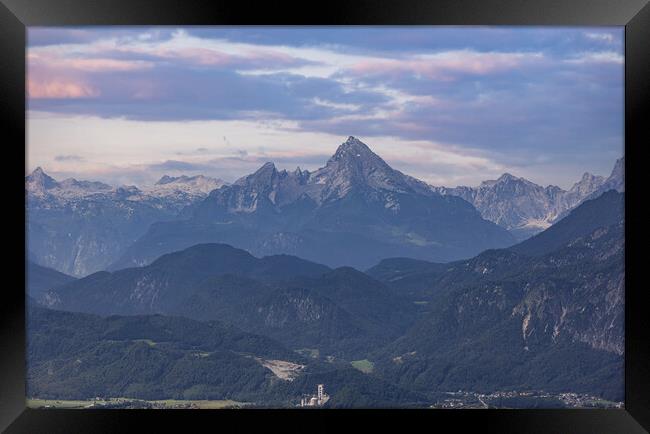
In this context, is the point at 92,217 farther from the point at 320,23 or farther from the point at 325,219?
the point at 320,23

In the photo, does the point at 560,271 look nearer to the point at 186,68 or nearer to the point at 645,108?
the point at 186,68

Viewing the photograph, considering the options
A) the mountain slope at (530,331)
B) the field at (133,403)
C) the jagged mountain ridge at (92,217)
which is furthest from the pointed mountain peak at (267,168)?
the field at (133,403)

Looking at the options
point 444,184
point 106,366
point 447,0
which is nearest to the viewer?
point 447,0

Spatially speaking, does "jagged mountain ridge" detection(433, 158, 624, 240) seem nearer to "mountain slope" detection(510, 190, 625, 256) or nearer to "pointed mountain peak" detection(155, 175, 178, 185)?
"mountain slope" detection(510, 190, 625, 256)

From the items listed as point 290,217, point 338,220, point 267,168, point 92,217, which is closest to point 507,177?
point 338,220

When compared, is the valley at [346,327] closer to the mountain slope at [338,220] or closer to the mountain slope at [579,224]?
the mountain slope at [579,224]

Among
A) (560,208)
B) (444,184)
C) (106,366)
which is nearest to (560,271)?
(560,208)
